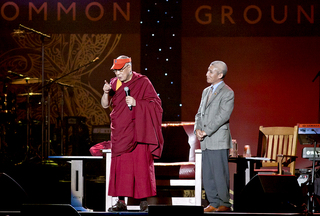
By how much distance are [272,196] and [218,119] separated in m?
1.38

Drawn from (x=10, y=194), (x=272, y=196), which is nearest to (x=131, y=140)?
(x=10, y=194)

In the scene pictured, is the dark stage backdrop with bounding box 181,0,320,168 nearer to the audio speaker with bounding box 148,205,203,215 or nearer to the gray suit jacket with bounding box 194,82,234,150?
the gray suit jacket with bounding box 194,82,234,150

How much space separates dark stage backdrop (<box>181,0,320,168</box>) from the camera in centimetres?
595

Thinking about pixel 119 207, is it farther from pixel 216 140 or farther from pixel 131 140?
pixel 216 140

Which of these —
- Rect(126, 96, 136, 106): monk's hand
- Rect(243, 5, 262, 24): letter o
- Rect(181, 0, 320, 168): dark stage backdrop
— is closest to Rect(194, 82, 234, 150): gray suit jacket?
Rect(126, 96, 136, 106): monk's hand

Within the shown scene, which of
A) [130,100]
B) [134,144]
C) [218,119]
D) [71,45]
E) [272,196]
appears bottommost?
[272,196]

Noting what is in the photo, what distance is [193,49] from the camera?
6012mm

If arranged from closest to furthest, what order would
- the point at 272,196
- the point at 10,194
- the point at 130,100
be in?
the point at 10,194 < the point at 130,100 < the point at 272,196

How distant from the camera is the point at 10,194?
267cm

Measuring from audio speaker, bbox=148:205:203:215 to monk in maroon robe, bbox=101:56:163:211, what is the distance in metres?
0.96

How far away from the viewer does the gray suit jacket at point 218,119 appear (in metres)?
3.22

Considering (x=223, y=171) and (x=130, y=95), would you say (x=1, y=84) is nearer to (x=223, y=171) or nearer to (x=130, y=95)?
(x=130, y=95)

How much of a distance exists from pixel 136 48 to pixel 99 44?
65cm

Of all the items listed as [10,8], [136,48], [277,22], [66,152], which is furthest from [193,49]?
[10,8]
